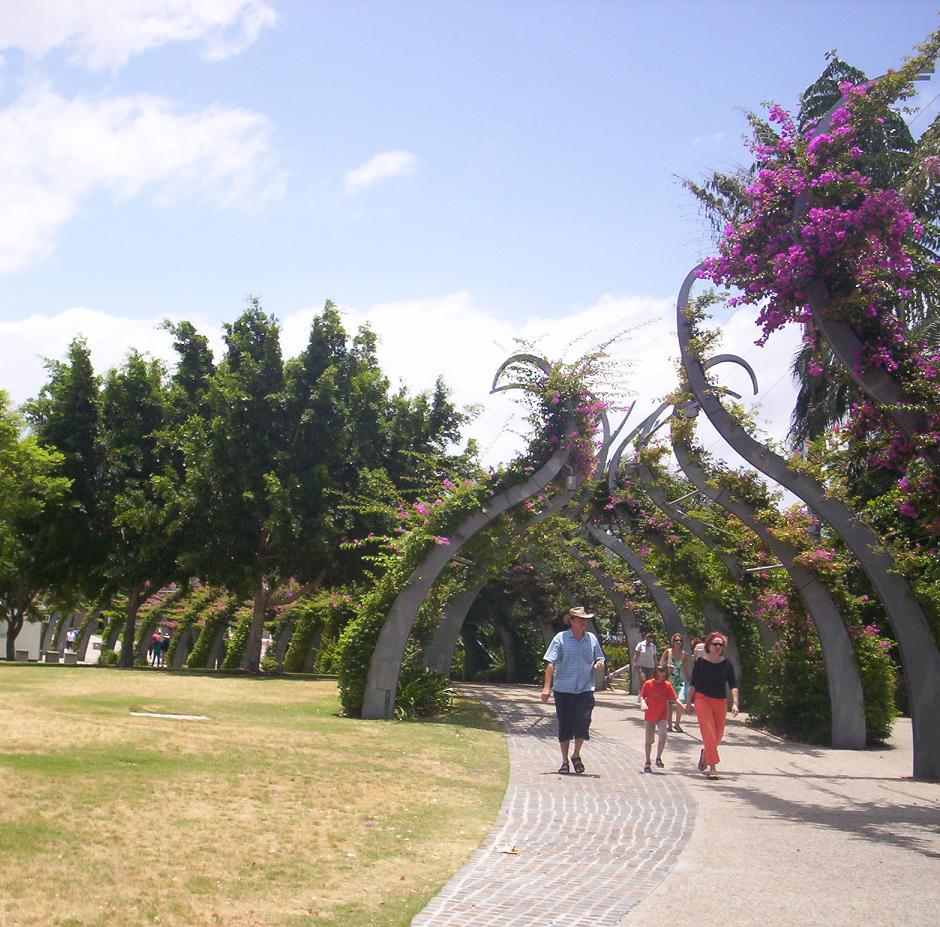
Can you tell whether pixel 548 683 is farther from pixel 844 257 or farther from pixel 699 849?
pixel 844 257

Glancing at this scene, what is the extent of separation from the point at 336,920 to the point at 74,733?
22.3 ft

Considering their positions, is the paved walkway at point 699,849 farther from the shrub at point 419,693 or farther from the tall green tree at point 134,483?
the tall green tree at point 134,483

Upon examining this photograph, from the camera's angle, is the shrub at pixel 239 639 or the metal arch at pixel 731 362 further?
the shrub at pixel 239 639

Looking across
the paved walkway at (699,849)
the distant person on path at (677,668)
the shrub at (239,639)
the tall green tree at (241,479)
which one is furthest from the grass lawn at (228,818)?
the shrub at (239,639)

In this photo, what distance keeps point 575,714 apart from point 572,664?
1.67ft

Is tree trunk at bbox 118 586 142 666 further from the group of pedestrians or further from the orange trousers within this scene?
the orange trousers

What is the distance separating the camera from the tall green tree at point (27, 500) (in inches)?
1179

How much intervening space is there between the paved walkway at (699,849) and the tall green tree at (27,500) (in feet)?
71.1

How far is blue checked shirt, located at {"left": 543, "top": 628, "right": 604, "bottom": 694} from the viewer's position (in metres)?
11.2

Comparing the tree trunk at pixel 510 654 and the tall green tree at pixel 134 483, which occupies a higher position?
the tall green tree at pixel 134 483

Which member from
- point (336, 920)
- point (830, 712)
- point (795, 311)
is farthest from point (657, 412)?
point (336, 920)

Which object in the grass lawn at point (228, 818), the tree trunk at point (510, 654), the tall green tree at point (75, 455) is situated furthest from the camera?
the tree trunk at point (510, 654)

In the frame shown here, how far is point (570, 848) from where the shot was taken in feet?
23.6

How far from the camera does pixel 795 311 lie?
11438 millimetres
